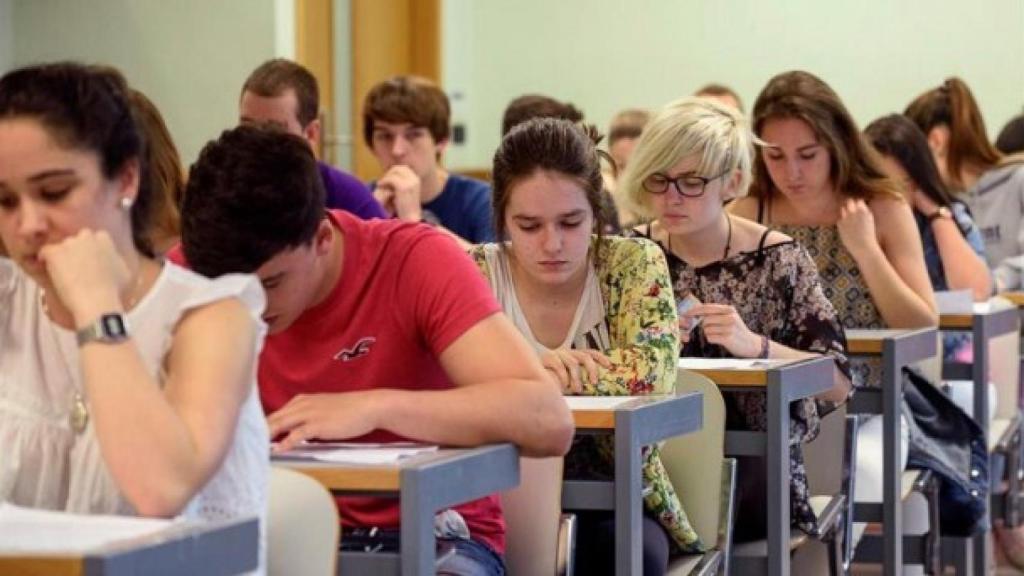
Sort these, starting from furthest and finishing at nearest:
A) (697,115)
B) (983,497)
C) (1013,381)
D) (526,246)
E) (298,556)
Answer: (1013,381) < (983,497) < (697,115) < (526,246) < (298,556)

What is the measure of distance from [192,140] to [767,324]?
3524 millimetres

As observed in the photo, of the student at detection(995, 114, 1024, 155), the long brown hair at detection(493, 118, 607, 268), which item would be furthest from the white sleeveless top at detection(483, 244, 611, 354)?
the student at detection(995, 114, 1024, 155)

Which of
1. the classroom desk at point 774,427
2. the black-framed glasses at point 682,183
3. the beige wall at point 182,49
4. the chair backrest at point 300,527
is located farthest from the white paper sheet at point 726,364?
the beige wall at point 182,49

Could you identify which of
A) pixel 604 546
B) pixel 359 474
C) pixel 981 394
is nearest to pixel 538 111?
pixel 981 394

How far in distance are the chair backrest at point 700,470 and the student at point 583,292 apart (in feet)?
0.15

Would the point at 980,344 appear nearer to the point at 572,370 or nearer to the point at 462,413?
the point at 572,370

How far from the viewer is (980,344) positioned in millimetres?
5145

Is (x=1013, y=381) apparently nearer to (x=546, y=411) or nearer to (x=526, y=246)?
Answer: (x=526, y=246)

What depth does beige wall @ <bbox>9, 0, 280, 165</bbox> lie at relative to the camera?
23.1 feet

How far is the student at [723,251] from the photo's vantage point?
13.4 feet

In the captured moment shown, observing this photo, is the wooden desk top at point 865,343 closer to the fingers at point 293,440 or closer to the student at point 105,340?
the fingers at point 293,440

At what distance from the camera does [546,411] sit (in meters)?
2.59

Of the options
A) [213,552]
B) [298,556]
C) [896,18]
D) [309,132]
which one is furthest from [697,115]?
[896,18]

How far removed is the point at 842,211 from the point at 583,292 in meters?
1.49
